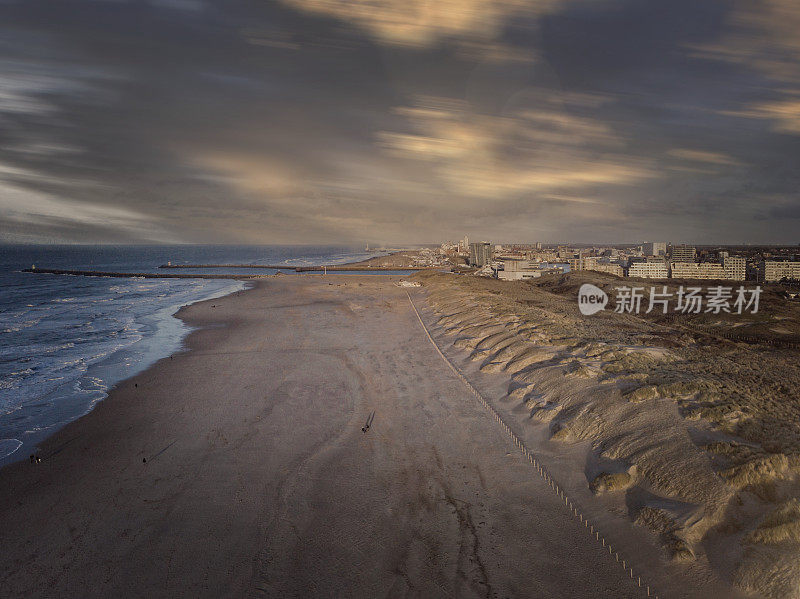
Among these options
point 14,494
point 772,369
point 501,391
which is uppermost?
point 772,369

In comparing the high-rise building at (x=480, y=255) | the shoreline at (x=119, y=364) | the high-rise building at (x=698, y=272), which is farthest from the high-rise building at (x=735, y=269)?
the shoreline at (x=119, y=364)

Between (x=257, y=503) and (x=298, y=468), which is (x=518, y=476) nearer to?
(x=298, y=468)

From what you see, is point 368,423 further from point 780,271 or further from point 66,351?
point 780,271

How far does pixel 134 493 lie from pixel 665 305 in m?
59.2

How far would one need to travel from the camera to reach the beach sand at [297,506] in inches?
376

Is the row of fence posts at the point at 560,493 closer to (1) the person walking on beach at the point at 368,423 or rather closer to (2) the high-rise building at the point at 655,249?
(1) the person walking on beach at the point at 368,423

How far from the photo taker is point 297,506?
12.3 metres

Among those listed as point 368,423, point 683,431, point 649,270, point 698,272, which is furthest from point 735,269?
point 368,423

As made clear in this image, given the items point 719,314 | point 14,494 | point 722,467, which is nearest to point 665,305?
point 719,314

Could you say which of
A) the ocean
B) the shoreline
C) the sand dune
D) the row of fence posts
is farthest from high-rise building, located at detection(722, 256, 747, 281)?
the ocean

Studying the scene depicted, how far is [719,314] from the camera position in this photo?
4241cm

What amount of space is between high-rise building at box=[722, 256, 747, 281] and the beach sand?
408 ft

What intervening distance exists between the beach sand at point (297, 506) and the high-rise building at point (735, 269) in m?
124

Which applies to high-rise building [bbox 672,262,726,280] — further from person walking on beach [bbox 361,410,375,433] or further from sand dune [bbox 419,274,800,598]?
person walking on beach [bbox 361,410,375,433]
